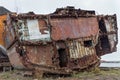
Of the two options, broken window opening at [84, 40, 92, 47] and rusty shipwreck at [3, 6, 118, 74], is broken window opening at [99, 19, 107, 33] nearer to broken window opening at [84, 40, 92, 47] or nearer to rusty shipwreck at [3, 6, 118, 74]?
rusty shipwreck at [3, 6, 118, 74]

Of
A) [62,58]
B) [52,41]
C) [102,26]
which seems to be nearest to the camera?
[52,41]

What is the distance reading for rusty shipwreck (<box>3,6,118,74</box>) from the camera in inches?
444

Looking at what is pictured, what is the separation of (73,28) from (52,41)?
1.16 metres

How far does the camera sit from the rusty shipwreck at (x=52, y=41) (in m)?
11.3

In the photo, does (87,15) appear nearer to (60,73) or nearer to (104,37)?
(104,37)

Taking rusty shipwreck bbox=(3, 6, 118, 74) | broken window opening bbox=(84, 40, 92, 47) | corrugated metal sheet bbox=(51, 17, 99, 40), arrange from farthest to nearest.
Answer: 1. broken window opening bbox=(84, 40, 92, 47)
2. corrugated metal sheet bbox=(51, 17, 99, 40)
3. rusty shipwreck bbox=(3, 6, 118, 74)

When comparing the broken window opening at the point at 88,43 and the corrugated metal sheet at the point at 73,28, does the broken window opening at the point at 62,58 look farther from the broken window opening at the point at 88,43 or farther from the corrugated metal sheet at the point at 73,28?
the broken window opening at the point at 88,43

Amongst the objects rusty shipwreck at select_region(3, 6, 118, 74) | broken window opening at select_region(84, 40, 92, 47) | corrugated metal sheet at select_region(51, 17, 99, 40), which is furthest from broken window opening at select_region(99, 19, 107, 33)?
broken window opening at select_region(84, 40, 92, 47)

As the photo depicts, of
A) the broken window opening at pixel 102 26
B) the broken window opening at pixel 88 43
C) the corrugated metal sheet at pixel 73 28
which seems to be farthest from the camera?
the broken window opening at pixel 102 26

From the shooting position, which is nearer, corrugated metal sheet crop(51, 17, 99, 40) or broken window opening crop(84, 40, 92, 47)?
corrugated metal sheet crop(51, 17, 99, 40)

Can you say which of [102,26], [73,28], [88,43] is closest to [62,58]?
[73,28]

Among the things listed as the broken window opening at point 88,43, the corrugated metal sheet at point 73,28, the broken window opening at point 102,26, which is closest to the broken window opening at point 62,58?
the corrugated metal sheet at point 73,28

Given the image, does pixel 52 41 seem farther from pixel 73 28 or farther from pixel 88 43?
pixel 88 43

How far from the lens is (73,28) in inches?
A: 482
